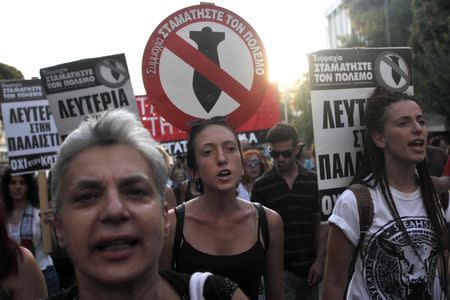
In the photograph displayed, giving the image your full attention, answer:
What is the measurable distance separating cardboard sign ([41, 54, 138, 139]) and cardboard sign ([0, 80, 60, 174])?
6.32ft

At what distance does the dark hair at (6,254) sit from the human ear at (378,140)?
1.99m

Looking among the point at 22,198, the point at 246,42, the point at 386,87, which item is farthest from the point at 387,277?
the point at 22,198

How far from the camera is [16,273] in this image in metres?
3.49

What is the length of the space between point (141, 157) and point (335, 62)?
2530 mm

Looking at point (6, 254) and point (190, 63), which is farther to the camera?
point (190, 63)

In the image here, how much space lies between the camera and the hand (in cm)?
611

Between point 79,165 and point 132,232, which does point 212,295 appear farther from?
point 79,165

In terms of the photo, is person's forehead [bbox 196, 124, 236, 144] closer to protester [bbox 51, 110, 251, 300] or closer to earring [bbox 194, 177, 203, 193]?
earring [bbox 194, 177, 203, 193]

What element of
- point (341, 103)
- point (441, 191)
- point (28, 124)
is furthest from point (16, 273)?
point (28, 124)

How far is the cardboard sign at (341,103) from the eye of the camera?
172 inches

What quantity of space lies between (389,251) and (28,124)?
5.73 metres

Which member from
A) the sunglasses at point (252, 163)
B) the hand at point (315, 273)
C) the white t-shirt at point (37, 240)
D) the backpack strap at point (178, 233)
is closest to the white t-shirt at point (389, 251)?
the backpack strap at point (178, 233)

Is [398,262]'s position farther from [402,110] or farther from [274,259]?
[402,110]

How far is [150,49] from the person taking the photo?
14.8 ft
